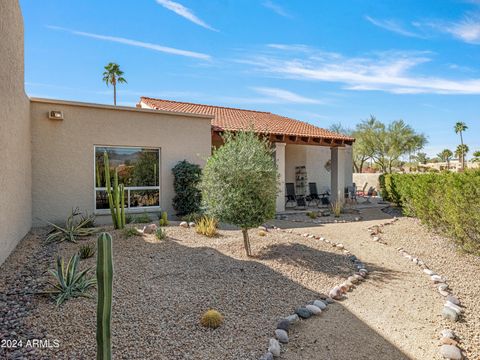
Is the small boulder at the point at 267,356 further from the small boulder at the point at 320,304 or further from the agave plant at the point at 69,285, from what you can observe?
the agave plant at the point at 69,285

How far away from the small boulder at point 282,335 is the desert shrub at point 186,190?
323 inches

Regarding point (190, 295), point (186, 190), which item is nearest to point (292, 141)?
point (186, 190)

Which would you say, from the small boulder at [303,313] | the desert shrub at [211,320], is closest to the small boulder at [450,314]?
the small boulder at [303,313]

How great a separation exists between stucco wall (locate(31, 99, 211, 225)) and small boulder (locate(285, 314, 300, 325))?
6937mm

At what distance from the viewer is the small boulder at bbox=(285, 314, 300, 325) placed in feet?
14.5

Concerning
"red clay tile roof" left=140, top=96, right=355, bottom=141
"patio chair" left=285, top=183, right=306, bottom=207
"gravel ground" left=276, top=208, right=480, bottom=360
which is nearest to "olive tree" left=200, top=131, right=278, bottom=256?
"gravel ground" left=276, top=208, right=480, bottom=360

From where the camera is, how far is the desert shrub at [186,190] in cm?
1204

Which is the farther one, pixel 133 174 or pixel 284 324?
pixel 133 174

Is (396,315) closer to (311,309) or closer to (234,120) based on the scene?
(311,309)

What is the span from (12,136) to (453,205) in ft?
35.5

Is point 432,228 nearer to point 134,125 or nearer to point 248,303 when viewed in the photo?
point 248,303

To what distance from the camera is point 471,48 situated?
1390 centimetres

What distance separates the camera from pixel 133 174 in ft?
39.2

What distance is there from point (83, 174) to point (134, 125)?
2.54 m
